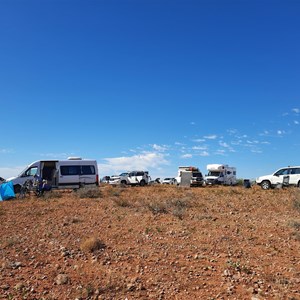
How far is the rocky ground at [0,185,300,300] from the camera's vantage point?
5906mm

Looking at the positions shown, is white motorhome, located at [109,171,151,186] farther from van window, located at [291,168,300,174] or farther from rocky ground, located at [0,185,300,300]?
rocky ground, located at [0,185,300,300]

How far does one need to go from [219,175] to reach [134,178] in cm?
921

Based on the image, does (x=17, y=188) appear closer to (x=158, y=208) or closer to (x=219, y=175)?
(x=158, y=208)

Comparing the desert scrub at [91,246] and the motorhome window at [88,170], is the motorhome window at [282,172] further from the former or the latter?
the desert scrub at [91,246]

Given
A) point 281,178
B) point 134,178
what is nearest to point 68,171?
point 134,178

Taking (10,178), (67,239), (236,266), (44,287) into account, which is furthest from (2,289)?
(10,178)

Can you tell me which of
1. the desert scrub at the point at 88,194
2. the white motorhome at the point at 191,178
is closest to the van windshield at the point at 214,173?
the white motorhome at the point at 191,178

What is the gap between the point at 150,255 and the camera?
766cm

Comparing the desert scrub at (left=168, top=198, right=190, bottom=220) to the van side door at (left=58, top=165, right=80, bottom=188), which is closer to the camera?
the desert scrub at (left=168, top=198, right=190, bottom=220)

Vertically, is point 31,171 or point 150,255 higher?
point 31,171

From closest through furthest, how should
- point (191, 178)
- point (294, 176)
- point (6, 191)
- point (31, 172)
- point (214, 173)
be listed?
point (6, 191)
point (31, 172)
point (294, 176)
point (191, 178)
point (214, 173)

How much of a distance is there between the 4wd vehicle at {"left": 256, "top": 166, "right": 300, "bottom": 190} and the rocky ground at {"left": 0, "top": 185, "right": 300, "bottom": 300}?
13344 mm

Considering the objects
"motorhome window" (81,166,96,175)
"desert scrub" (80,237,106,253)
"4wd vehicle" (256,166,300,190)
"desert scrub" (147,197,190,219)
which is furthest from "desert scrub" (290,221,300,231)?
"motorhome window" (81,166,96,175)

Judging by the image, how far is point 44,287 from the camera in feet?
19.7
